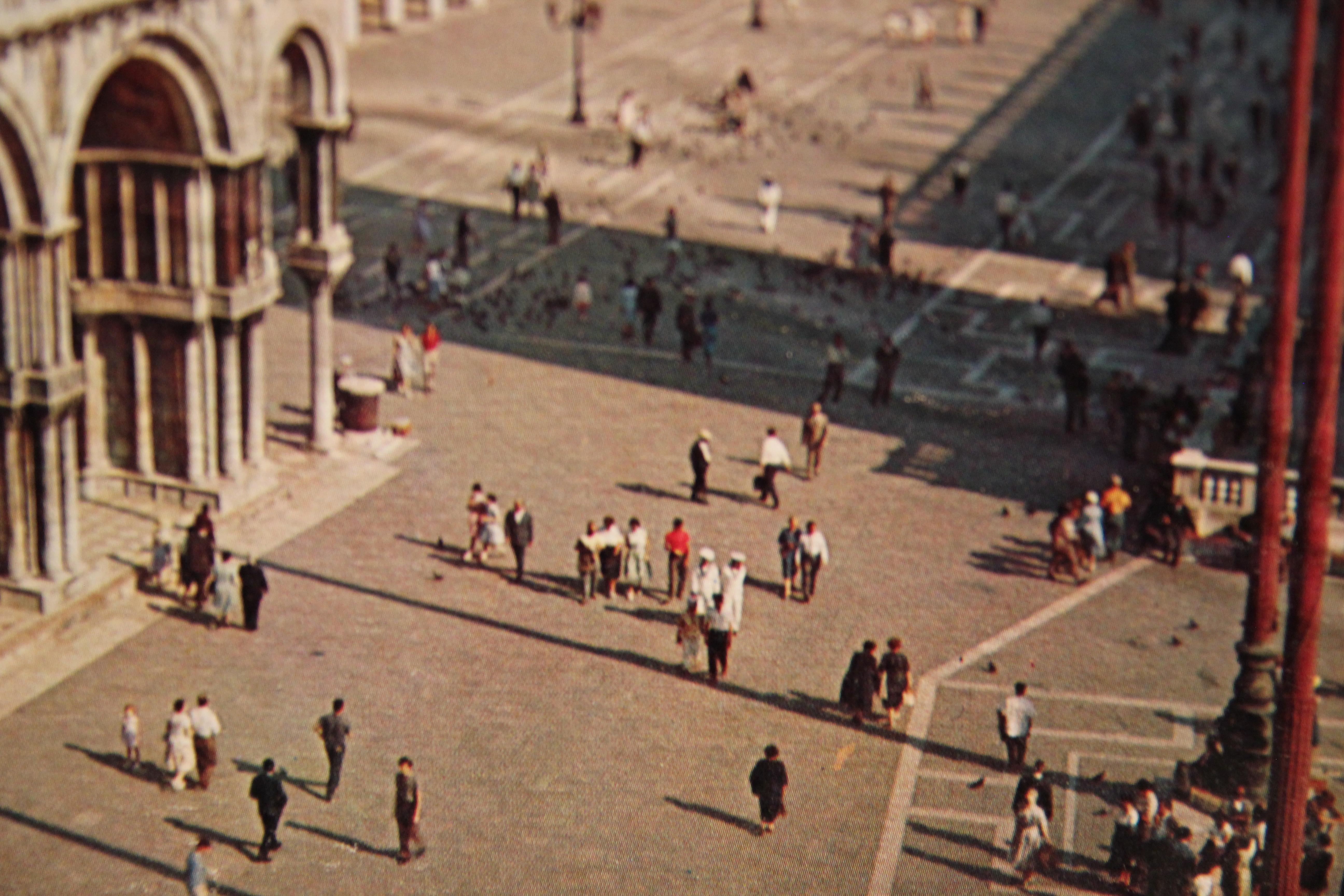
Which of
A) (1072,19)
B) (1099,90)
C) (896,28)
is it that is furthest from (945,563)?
(1072,19)

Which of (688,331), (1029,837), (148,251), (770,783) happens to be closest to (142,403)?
(148,251)

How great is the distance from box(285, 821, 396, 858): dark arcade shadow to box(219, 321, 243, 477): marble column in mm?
13014

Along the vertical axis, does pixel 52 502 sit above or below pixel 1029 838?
above

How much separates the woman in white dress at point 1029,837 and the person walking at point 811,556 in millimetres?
10025

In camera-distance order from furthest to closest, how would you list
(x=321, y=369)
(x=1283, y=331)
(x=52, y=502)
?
(x=321, y=369)
(x=52, y=502)
(x=1283, y=331)

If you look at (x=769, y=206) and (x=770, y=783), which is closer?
(x=770, y=783)

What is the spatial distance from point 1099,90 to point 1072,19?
17335mm

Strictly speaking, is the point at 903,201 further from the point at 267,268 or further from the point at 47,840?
the point at 47,840

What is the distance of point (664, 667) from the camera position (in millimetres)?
42250

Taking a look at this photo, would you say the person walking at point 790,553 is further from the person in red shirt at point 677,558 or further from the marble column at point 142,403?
the marble column at point 142,403

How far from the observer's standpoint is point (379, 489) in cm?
4953

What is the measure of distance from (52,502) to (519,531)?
27.9ft

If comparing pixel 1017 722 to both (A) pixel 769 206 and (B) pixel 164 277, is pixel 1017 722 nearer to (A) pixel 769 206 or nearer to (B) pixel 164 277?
(B) pixel 164 277

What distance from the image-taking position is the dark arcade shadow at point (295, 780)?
37.4 metres
